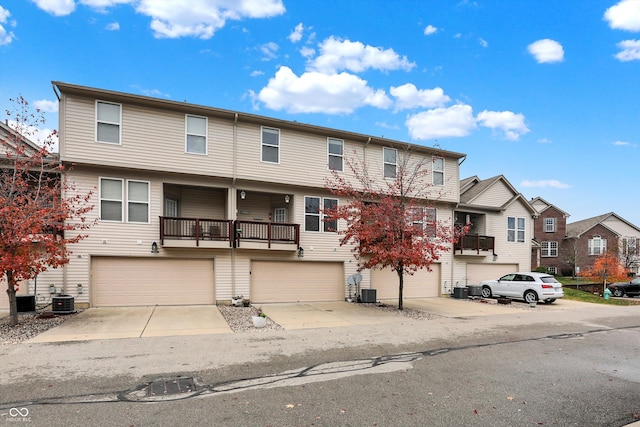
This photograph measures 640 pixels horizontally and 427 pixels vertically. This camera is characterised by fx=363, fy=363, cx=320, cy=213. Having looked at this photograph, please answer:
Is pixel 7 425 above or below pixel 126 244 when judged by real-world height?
below

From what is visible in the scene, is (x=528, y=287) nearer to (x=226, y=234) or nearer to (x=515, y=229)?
(x=515, y=229)

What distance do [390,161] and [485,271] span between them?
8.82 metres

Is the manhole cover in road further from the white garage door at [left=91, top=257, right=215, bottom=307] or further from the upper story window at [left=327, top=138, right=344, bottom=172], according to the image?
the upper story window at [left=327, top=138, right=344, bottom=172]

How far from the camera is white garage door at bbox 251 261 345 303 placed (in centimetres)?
1540

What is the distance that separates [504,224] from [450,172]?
5186mm

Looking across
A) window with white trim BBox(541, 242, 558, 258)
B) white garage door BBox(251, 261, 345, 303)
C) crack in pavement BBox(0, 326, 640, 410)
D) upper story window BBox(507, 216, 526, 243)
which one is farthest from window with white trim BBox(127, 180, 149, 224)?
window with white trim BBox(541, 242, 558, 258)

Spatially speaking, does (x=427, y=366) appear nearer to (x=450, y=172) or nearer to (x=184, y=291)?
(x=184, y=291)

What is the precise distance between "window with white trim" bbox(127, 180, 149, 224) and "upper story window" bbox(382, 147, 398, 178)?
10776 mm

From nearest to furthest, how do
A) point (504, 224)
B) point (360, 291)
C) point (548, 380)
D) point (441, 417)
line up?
1. point (441, 417)
2. point (548, 380)
3. point (360, 291)
4. point (504, 224)

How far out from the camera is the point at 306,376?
5996 millimetres

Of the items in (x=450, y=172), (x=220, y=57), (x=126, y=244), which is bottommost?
(x=126, y=244)

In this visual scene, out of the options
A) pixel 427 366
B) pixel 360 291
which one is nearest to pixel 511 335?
pixel 427 366

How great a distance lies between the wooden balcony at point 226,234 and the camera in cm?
1391

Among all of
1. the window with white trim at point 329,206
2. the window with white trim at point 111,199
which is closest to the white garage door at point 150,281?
the window with white trim at point 111,199
